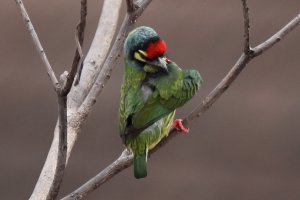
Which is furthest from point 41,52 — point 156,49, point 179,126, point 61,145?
point 179,126

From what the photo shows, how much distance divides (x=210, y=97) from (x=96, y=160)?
1246 mm

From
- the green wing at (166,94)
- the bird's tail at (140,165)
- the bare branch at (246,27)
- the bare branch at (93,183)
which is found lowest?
the bird's tail at (140,165)

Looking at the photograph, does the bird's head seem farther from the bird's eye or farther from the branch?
the branch

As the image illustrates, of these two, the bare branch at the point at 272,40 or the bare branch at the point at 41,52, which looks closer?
the bare branch at the point at 41,52

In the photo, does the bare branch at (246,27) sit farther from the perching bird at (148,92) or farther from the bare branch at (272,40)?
the perching bird at (148,92)

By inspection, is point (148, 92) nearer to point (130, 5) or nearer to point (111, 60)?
point (111, 60)

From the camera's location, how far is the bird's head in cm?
213

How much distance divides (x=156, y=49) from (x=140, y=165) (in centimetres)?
29

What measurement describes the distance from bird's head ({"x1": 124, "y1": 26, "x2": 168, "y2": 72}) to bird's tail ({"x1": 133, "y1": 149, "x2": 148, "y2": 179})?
24 cm

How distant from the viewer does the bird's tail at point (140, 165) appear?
206 cm

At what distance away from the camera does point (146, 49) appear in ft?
7.09

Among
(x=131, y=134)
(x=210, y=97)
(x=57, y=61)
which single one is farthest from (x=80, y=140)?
(x=210, y=97)

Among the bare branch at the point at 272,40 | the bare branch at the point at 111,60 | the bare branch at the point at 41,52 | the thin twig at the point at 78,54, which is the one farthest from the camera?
the bare branch at the point at 111,60

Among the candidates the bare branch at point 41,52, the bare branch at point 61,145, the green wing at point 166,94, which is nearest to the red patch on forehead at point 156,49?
the green wing at point 166,94
